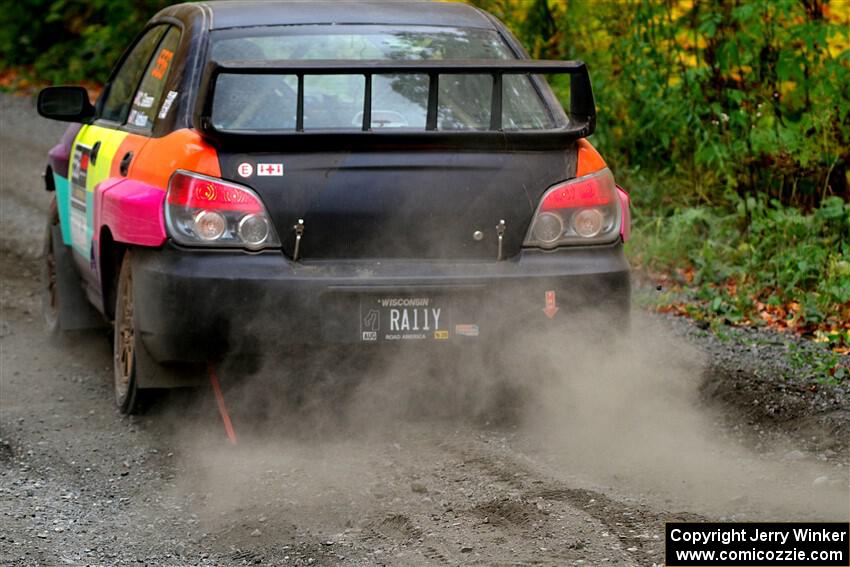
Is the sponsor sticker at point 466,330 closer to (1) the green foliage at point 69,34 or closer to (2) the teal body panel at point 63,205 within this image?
(2) the teal body panel at point 63,205

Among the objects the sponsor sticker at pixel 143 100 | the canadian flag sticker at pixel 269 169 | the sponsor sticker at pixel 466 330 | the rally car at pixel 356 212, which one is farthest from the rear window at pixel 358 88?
the sponsor sticker at pixel 466 330

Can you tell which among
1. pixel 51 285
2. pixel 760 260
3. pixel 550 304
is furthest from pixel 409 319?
pixel 760 260

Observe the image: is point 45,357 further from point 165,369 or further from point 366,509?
point 366,509

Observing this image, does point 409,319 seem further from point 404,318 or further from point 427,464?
point 427,464

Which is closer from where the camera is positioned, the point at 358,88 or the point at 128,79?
the point at 358,88

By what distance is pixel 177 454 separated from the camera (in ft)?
17.5

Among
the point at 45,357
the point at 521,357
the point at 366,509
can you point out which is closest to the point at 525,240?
the point at 521,357

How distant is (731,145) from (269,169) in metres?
5.02

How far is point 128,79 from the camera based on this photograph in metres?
6.59

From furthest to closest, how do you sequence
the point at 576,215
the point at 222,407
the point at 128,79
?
the point at 128,79 → the point at 222,407 → the point at 576,215

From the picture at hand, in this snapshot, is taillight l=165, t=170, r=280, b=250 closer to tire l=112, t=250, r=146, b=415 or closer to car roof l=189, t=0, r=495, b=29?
tire l=112, t=250, r=146, b=415

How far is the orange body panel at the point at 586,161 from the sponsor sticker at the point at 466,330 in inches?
27.8

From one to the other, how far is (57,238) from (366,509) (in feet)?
11.1

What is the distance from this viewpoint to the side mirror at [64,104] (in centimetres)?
652
